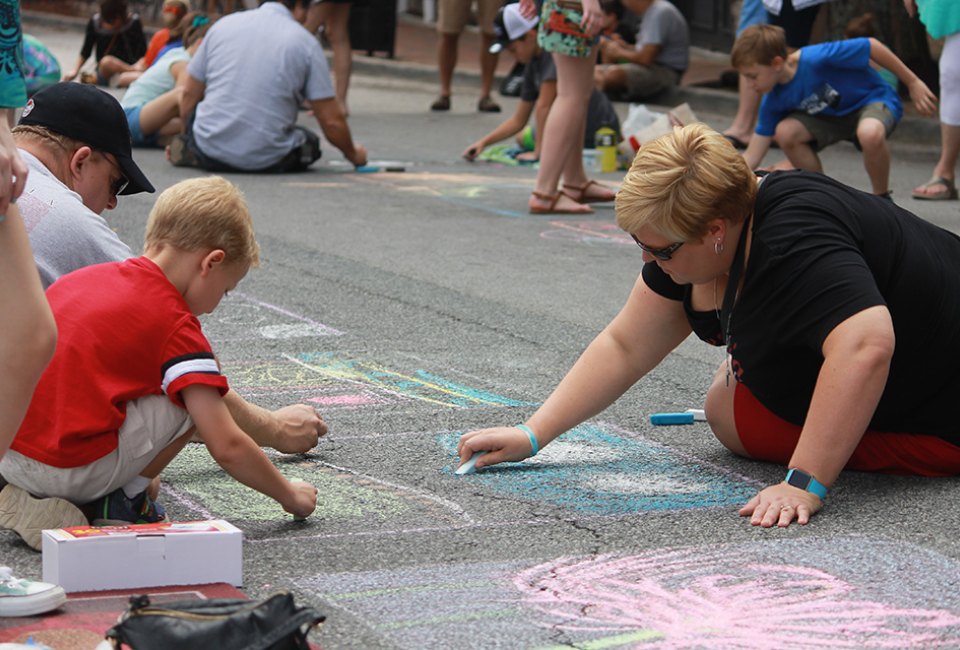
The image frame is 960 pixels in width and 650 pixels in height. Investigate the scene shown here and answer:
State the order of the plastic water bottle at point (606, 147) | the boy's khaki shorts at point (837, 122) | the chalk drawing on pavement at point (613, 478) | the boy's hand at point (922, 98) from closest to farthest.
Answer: the chalk drawing on pavement at point (613, 478)
the boy's hand at point (922, 98)
the boy's khaki shorts at point (837, 122)
the plastic water bottle at point (606, 147)

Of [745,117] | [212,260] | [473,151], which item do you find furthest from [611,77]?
[212,260]

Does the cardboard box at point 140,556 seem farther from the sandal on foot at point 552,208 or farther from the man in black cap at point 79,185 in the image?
the sandal on foot at point 552,208

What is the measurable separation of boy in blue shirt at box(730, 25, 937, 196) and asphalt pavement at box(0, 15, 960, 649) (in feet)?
6.49

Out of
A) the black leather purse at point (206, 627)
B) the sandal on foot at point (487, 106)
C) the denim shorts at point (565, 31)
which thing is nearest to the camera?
the black leather purse at point (206, 627)

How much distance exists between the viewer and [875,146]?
783 cm

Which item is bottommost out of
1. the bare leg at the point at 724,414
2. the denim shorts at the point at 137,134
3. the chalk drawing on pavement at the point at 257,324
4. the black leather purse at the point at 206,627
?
the denim shorts at the point at 137,134

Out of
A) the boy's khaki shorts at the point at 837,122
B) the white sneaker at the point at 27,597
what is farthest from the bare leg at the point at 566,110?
the white sneaker at the point at 27,597

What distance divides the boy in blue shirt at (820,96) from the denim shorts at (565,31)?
0.94 metres

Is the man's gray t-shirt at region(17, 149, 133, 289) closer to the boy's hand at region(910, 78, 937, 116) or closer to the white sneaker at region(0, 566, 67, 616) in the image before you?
the white sneaker at region(0, 566, 67, 616)

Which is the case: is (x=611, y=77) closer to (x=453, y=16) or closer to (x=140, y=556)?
(x=453, y=16)

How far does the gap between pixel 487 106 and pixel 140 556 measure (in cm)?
1083

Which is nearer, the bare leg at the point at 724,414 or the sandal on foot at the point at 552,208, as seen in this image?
the bare leg at the point at 724,414

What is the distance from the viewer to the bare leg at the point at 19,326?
2574mm

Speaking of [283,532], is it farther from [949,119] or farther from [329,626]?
[949,119]
